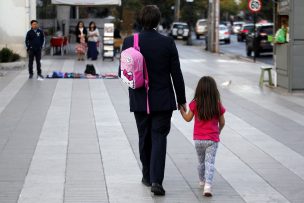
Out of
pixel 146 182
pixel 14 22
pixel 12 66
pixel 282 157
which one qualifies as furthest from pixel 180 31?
pixel 146 182

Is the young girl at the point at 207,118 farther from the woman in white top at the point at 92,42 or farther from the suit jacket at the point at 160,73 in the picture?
the woman in white top at the point at 92,42

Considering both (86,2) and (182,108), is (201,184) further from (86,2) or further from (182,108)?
(86,2)

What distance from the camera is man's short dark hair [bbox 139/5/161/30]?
6.97m

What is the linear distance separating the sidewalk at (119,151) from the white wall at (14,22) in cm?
1205

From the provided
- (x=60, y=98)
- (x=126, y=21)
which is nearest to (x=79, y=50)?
(x=60, y=98)

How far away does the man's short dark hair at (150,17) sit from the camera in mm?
6969

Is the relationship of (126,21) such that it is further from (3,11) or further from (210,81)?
(210,81)

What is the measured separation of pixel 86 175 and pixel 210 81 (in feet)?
6.31

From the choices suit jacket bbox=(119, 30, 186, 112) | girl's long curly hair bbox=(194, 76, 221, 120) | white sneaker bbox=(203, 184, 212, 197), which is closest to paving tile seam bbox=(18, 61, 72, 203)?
suit jacket bbox=(119, 30, 186, 112)

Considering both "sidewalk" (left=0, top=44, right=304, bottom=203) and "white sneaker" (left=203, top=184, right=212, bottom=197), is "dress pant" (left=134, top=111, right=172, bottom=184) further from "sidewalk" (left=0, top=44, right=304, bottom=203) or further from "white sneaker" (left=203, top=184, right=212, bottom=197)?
"white sneaker" (left=203, top=184, right=212, bottom=197)

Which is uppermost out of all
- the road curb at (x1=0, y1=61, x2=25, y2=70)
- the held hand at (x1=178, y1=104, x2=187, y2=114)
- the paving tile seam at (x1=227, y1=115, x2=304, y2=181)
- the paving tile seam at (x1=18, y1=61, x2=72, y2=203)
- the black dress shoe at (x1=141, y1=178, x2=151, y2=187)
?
the held hand at (x1=178, y1=104, x2=187, y2=114)

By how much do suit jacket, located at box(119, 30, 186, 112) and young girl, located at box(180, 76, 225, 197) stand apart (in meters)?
0.17

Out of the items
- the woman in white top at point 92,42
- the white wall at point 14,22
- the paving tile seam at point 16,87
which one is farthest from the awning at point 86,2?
the paving tile seam at point 16,87

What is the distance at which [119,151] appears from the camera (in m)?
9.33
